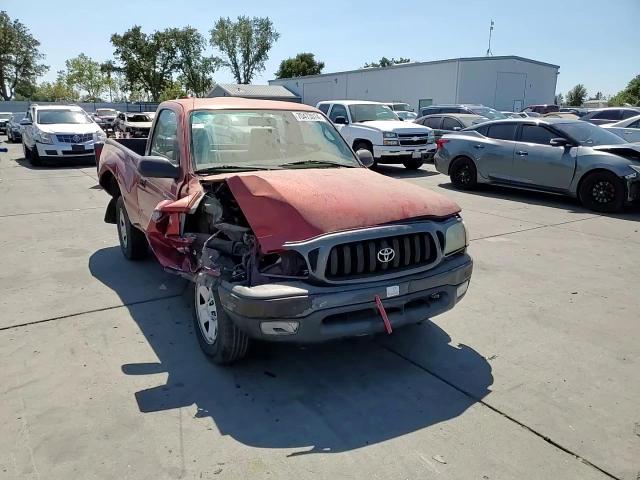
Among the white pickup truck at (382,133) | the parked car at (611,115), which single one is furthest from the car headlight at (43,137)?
the parked car at (611,115)

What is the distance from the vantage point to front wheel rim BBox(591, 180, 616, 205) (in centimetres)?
877

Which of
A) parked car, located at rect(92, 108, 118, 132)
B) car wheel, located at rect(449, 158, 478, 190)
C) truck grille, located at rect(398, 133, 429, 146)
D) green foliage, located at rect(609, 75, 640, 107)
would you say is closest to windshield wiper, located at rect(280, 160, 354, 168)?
car wheel, located at rect(449, 158, 478, 190)

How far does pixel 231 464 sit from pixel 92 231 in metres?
5.87

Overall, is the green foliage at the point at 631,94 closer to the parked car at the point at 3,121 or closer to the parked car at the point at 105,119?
the parked car at the point at 105,119

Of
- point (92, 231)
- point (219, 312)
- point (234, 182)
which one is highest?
point (234, 182)

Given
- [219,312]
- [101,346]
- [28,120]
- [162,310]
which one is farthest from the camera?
[28,120]

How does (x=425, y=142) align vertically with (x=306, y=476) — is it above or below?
above

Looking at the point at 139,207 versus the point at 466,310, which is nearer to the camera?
the point at 466,310

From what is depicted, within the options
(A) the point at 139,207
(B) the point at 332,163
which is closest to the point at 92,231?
(A) the point at 139,207

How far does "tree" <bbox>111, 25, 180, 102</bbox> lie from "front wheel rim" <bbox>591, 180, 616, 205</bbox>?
70.6 m

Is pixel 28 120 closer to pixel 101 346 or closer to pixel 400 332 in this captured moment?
pixel 101 346

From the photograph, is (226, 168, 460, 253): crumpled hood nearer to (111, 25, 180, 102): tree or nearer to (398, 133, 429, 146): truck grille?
(398, 133, 429, 146): truck grille

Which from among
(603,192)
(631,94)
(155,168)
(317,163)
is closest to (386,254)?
(317,163)

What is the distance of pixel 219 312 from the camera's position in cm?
335
